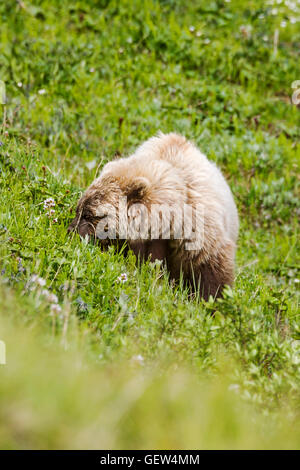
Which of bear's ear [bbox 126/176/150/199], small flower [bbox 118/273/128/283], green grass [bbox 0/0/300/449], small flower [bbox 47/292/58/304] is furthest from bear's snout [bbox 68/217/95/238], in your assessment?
small flower [bbox 47/292/58/304]

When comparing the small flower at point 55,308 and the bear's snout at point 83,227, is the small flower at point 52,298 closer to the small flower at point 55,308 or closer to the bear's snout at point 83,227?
the small flower at point 55,308

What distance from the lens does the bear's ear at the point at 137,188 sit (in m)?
4.78

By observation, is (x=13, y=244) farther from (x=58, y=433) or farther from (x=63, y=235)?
(x=58, y=433)

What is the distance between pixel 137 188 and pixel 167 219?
0.39 meters

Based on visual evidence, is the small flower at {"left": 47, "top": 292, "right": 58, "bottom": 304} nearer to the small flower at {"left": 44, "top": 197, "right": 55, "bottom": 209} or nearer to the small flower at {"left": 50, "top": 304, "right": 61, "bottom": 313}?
the small flower at {"left": 50, "top": 304, "right": 61, "bottom": 313}

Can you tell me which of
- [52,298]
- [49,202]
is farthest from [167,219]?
[52,298]

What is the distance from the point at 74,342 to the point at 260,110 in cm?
694

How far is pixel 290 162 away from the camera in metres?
8.27

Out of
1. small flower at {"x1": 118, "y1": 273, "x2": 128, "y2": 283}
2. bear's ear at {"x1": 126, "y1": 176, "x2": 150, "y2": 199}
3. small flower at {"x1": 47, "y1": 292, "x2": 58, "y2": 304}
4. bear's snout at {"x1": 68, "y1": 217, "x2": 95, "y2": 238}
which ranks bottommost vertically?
small flower at {"x1": 47, "y1": 292, "x2": 58, "y2": 304}

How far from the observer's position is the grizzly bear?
15.8 feet

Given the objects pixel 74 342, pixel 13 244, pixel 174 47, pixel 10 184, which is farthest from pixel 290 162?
pixel 74 342

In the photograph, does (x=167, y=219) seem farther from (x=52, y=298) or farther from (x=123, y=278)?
(x=52, y=298)

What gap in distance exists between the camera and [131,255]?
471 cm

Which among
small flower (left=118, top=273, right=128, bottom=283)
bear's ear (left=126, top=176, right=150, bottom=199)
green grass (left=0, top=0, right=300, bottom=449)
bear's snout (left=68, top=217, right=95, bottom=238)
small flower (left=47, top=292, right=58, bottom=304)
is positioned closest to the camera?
green grass (left=0, top=0, right=300, bottom=449)
